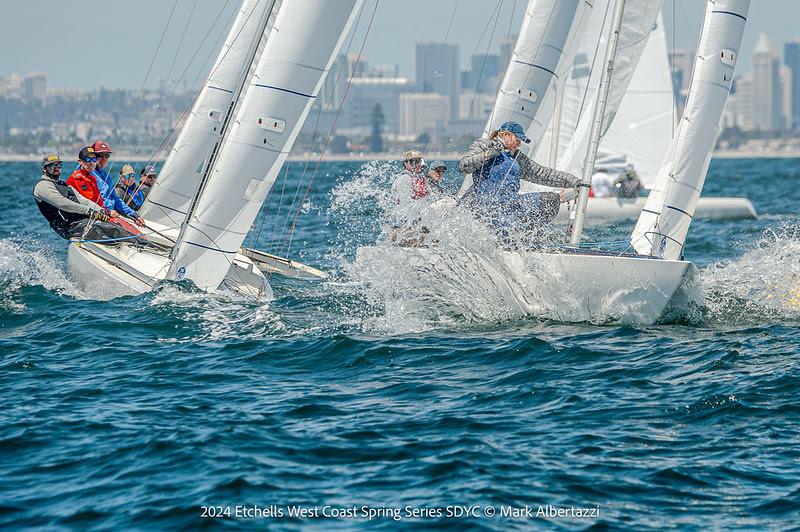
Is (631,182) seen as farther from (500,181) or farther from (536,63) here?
(500,181)

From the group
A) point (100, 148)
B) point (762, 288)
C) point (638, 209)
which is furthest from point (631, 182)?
point (762, 288)

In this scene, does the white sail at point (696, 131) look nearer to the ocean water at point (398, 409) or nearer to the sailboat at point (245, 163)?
the ocean water at point (398, 409)

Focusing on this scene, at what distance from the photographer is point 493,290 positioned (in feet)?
32.6

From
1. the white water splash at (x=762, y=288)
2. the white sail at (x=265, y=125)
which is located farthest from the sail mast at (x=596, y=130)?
the white sail at (x=265, y=125)

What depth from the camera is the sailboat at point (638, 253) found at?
31.0 ft

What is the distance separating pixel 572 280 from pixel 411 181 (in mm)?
2212

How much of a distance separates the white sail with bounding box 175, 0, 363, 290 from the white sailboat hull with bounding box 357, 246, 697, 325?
5.25ft

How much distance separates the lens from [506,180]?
9.89 m

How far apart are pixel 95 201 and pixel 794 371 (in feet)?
24.9

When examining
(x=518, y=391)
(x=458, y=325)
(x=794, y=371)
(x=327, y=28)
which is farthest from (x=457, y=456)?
(x=327, y=28)

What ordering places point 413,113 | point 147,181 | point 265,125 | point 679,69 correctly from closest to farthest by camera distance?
point 265,125 → point 147,181 → point 679,69 → point 413,113

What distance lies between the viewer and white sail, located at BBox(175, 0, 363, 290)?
10555 mm

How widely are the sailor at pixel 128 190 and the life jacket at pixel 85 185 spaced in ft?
6.83

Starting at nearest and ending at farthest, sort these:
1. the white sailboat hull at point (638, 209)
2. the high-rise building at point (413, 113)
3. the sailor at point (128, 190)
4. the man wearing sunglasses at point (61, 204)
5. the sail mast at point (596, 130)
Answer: the sail mast at point (596, 130), the man wearing sunglasses at point (61, 204), the sailor at point (128, 190), the white sailboat hull at point (638, 209), the high-rise building at point (413, 113)
